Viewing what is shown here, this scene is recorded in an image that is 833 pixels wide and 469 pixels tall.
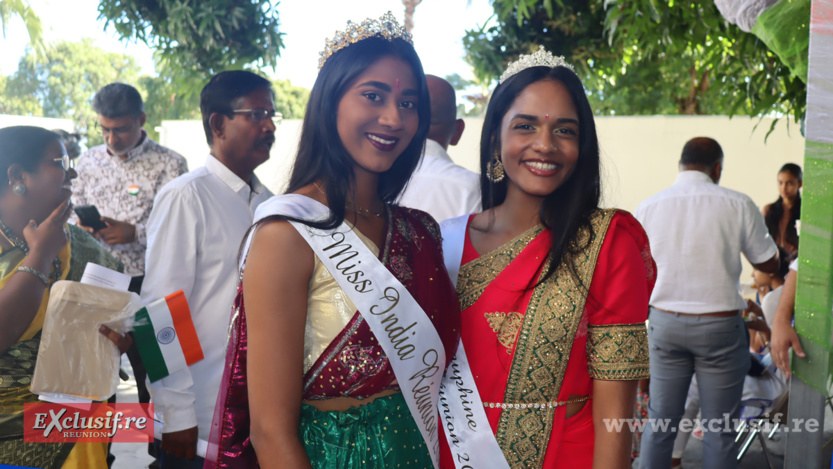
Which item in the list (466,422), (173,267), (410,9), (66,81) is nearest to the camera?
(466,422)

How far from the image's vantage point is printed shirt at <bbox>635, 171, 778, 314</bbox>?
137 inches

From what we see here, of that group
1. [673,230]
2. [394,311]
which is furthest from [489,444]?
[673,230]

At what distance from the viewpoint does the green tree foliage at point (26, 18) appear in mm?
3027

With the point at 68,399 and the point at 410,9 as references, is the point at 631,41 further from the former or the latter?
the point at 410,9

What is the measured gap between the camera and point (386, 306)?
1372 mm

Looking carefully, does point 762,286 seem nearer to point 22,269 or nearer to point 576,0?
point 576,0

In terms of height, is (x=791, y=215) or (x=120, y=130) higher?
(x=120, y=130)

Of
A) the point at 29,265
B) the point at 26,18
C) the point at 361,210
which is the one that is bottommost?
the point at 29,265

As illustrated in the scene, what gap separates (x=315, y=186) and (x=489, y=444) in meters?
0.78

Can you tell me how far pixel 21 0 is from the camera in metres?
3.09

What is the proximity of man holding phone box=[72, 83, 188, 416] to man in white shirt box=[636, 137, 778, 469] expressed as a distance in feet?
9.00

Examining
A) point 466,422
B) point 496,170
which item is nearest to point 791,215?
point 496,170

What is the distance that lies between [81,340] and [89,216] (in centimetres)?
122

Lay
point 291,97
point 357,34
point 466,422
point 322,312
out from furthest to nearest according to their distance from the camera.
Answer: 1. point 291,97
2. point 466,422
3. point 357,34
4. point 322,312
